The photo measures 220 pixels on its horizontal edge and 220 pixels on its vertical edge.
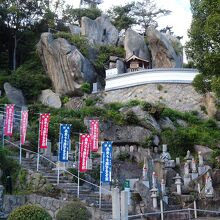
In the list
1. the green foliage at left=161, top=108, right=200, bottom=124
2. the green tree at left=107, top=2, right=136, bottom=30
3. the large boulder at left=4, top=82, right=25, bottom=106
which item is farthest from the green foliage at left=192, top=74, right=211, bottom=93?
the green tree at left=107, top=2, right=136, bottom=30

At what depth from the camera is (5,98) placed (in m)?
28.3

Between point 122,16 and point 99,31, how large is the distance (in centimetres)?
777

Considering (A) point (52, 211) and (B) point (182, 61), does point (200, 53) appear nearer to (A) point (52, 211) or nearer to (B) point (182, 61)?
(A) point (52, 211)

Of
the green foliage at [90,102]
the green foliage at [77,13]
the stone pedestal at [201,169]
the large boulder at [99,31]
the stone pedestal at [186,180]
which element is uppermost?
the green foliage at [77,13]

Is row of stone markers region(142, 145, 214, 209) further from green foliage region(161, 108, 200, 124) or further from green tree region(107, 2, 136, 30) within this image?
green tree region(107, 2, 136, 30)

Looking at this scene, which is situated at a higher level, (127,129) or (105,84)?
(105,84)

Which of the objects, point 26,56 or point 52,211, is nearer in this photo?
point 52,211

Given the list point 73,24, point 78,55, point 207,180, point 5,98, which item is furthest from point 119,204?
point 73,24

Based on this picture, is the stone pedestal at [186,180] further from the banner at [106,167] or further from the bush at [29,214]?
the bush at [29,214]

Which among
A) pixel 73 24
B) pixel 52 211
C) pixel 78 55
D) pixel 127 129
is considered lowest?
pixel 52 211

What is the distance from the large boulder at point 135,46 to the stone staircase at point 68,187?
2083 cm

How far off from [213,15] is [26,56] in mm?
26043

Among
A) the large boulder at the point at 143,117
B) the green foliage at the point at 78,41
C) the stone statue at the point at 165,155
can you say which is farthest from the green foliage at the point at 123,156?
the green foliage at the point at 78,41

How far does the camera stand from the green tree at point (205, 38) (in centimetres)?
1410
